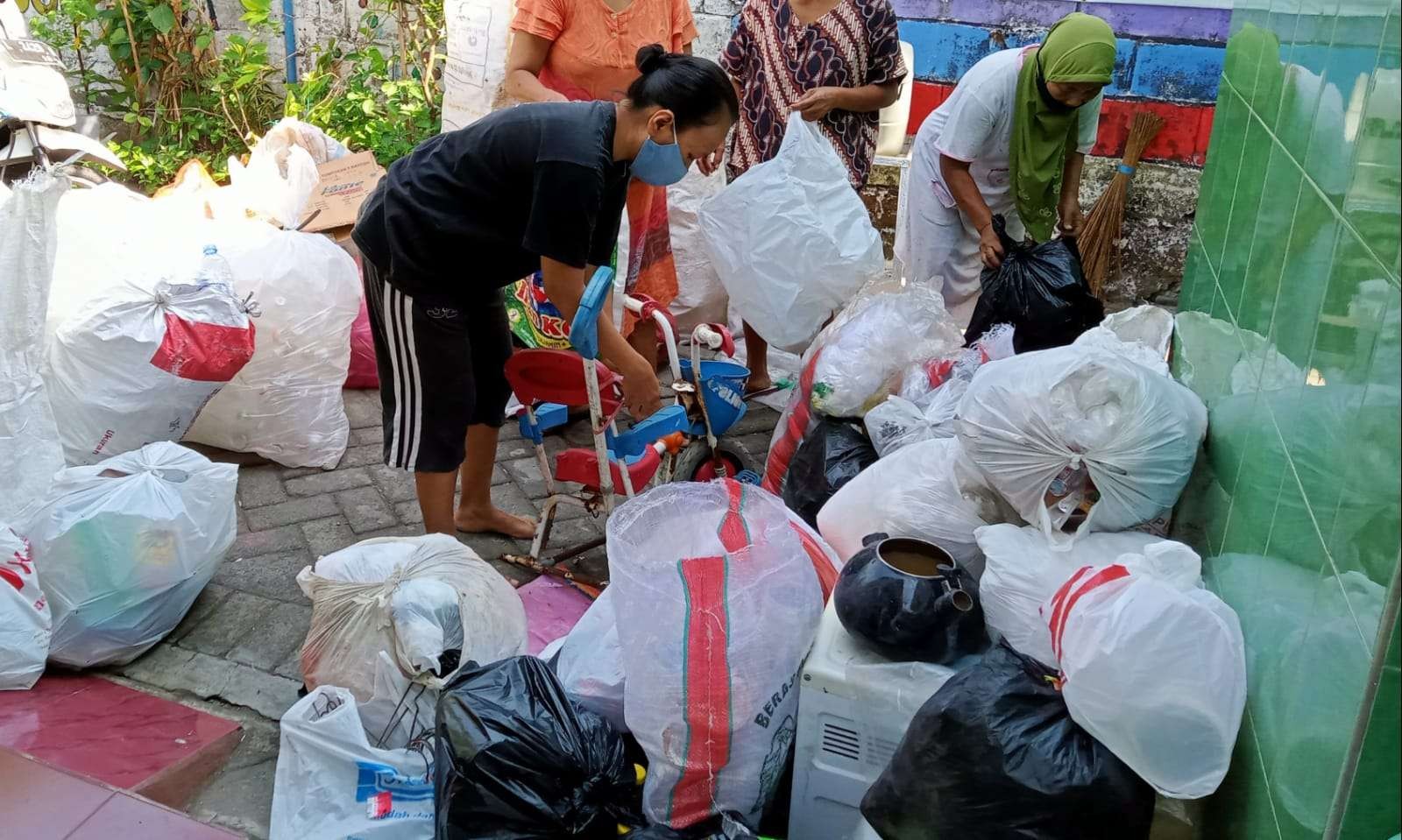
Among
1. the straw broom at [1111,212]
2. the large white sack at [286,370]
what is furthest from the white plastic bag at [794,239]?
the straw broom at [1111,212]

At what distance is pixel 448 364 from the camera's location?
3.11m

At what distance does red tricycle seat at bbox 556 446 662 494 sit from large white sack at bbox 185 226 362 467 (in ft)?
4.17

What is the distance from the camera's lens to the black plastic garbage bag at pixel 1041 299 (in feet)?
11.3

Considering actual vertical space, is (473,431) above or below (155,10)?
below

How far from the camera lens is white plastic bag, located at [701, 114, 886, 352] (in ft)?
12.0

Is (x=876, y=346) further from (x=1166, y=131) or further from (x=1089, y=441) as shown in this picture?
(x=1166, y=131)

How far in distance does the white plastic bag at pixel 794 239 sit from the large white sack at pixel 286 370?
1441 mm

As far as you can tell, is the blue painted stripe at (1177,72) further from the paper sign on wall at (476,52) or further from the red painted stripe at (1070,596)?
the red painted stripe at (1070,596)

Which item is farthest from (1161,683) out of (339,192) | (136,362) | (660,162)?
(339,192)

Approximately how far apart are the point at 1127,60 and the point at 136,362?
4727 millimetres

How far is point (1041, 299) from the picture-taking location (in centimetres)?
344

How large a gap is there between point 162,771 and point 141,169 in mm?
5441

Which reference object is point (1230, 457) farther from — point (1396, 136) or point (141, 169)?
point (141, 169)

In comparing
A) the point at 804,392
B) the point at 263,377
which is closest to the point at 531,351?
the point at 804,392
